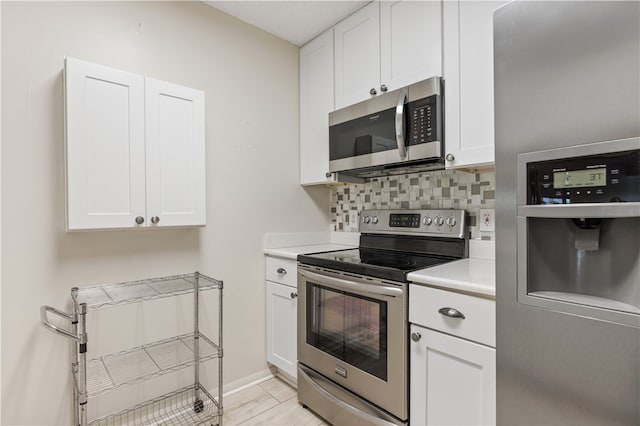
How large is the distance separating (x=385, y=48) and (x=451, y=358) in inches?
63.1

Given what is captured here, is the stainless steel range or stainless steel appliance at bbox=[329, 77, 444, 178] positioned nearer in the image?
the stainless steel range

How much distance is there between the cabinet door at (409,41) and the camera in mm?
1611

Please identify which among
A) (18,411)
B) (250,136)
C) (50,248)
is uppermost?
(250,136)

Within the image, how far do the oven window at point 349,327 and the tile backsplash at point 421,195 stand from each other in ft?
2.49

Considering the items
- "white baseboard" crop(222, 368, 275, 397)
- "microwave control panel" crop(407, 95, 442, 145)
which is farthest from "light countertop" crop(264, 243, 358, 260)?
"microwave control panel" crop(407, 95, 442, 145)

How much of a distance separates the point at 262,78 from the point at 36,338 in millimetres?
1906

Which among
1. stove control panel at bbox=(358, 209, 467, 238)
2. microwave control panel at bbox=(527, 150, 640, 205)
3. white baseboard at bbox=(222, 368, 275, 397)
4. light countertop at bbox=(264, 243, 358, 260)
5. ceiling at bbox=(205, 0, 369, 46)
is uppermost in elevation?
ceiling at bbox=(205, 0, 369, 46)

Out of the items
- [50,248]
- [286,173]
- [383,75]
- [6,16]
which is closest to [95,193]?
[50,248]

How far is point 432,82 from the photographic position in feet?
5.17

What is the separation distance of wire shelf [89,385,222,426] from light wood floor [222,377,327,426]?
0.37ft

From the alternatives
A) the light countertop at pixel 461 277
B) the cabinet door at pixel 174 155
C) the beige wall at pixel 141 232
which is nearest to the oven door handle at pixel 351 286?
the light countertop at pixel 461 277

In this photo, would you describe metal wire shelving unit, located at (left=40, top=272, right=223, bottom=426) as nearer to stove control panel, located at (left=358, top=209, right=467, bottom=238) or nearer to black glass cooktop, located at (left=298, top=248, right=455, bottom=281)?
black glass cooktop, located at (left=298, top=248, right=455, bottom=281)

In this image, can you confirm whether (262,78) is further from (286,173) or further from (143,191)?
(143,191)

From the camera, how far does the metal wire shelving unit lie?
1382 millimetres
